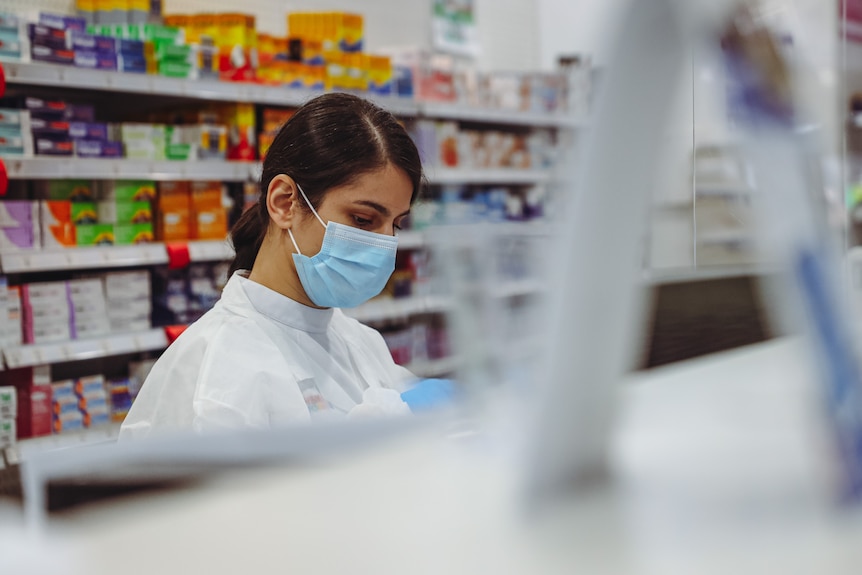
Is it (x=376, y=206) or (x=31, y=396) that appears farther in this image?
(x=31, y=396)

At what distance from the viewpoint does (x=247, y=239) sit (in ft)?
6.50

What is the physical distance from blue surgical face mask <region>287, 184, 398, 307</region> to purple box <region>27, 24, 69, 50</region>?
1895 mm

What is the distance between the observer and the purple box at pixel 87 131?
3239mm

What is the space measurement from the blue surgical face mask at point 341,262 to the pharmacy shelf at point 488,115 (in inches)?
105

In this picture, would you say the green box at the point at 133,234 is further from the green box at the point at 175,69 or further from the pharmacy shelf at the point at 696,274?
the pharmacy shelf at the point at 696,274

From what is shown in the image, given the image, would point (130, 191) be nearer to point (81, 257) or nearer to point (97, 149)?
point (97, 149)

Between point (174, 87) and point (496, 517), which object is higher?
point (174, 87)

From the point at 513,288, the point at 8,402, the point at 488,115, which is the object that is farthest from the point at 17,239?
the point at 513,288

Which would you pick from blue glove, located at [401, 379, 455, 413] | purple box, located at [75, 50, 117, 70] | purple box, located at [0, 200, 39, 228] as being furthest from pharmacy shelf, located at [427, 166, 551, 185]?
blue glove, located at [401, 379, 455, 413]

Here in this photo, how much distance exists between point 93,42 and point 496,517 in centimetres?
335

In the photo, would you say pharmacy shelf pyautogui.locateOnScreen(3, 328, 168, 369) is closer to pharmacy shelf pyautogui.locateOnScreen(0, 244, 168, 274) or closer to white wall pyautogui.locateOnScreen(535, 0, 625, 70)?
pharmacy shelf pyautogui.locateOnScreen(0, 244, 168, 274)

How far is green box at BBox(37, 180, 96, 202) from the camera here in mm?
3355

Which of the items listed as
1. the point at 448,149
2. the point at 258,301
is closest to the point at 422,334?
the point at 448,149

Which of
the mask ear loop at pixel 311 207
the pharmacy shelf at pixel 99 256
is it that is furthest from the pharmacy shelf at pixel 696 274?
the pharmacy shelf at pixel 99 256
